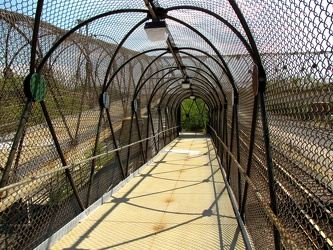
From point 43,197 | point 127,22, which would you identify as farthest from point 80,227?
point 127,22

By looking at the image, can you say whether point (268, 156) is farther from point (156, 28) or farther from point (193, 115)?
point (193, 115)

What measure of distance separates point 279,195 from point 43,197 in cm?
286

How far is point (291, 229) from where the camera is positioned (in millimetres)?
2084

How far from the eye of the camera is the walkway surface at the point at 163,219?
130 inches

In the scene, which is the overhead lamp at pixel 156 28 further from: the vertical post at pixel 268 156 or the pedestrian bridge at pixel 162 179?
the vertical post at pixel 268 156

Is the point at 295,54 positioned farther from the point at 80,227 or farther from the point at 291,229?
the point at 80,227

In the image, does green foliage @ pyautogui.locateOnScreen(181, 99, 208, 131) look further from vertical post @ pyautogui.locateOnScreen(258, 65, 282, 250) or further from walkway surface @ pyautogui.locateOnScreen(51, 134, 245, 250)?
vertical post @ pyautogui.locateOnScreen(258, 65, 282, 250)

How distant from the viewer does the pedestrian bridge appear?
63.4 inches

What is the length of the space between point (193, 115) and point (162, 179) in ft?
66.9

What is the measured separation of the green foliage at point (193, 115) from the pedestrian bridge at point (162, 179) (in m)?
19.6

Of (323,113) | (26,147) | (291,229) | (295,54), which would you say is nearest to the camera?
(323,113)

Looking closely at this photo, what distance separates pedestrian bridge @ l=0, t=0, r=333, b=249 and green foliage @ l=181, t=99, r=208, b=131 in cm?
1965

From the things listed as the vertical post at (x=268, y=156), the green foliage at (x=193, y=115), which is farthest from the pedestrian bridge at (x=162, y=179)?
the green foliage at (x=193, y=115)

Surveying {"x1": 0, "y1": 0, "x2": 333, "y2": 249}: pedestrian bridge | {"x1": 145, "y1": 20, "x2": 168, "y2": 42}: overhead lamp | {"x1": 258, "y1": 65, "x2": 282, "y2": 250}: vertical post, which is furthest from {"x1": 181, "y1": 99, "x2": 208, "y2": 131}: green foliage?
{"x1": 258, "y1": 65, "x2": 282, "y2": 250}: vertical post
